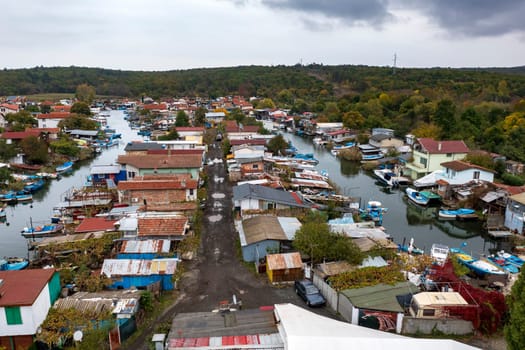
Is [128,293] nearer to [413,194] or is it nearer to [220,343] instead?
[220,343]

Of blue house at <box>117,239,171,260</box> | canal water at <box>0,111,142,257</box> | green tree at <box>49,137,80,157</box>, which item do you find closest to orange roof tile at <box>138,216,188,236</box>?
blue house at <box>117,239,171,260</box>

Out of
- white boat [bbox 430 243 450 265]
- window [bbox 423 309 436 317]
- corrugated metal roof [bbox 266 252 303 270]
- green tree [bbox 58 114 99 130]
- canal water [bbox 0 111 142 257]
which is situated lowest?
canal water [bbox 0 111 142 257]

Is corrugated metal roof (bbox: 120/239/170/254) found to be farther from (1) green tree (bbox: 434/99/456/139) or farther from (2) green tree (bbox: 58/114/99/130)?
(2) green tree (bbox: 58/114/99/130)

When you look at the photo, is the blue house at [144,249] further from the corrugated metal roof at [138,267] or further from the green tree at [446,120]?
the green tree at [446,120]

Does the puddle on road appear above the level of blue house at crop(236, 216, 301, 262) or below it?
below

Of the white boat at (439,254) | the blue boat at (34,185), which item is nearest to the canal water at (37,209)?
the blue boat at (34,185)

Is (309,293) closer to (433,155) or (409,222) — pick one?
(409,222)
